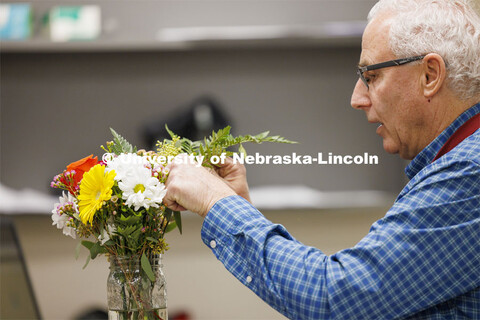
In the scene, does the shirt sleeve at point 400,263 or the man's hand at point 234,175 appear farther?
the man's hand at point 234,175

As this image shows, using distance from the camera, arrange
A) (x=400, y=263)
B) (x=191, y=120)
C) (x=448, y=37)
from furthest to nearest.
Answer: (x=191, y=120)
(x=448, y=37)
(x=400, y=263)

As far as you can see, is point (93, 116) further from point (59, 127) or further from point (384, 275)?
point (384, 275)

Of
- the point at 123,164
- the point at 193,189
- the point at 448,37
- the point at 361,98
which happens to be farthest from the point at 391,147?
the point at 123,164

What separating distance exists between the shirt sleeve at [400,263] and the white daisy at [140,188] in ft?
0.72

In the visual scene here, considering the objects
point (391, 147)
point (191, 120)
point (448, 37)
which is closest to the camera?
point (448, 37)

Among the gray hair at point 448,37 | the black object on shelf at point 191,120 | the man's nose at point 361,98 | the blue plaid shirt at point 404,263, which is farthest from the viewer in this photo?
the black object on shelf at point 191,120

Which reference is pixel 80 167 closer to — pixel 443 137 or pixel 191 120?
pixel 443 137

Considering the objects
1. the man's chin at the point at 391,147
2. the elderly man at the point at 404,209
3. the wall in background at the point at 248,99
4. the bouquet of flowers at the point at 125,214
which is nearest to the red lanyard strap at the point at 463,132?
the elderly man at the point at 404,209

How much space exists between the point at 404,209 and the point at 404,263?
0.27 ft

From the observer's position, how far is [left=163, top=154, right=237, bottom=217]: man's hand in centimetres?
100

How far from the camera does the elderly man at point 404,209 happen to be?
2.80 feet

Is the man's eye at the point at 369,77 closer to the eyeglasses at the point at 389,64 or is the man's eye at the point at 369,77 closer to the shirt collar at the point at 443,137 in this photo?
the eyeglasses at the point at 389,64

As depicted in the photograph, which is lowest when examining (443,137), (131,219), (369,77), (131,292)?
(131,292)

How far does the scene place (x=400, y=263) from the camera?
0.85 m
